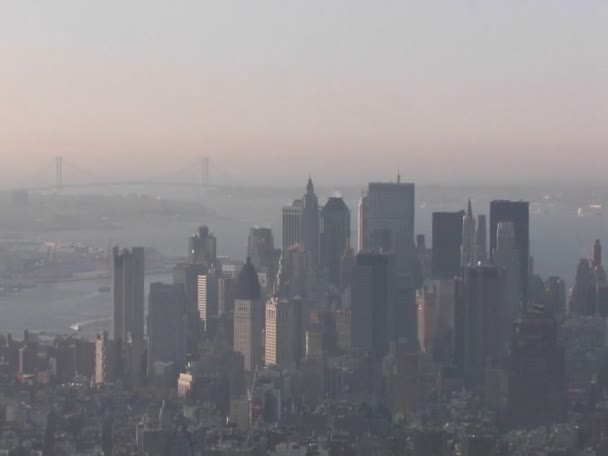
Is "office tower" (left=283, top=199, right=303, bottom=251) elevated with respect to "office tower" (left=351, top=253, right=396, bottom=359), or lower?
elevated

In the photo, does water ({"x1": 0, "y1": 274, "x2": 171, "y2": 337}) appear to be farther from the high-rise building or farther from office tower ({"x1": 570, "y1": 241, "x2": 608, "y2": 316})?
office tower ({"x1": 570, "y1": 241, "x2": 608, "y2": 316})

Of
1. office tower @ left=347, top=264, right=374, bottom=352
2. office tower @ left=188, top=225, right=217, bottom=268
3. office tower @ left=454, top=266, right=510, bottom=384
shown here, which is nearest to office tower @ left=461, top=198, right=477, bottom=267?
office tower @ left=454, top=266, right=510, bottom=384

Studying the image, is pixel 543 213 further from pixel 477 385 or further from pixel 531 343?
pixel 477 385

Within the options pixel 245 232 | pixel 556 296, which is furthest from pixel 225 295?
pixel 556 296

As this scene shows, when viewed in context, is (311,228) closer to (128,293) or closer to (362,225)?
(362,225)

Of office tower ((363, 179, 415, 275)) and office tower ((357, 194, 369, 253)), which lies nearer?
office tower ((363, 179, 415, 275))

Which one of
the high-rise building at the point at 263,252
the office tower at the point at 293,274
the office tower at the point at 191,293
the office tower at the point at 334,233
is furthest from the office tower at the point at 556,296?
the office tower at the point at 191,293

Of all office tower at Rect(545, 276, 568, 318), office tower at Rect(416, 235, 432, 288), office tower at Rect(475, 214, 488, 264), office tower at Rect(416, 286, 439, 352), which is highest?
office tower at Rect(475, 214, 488, 264)
